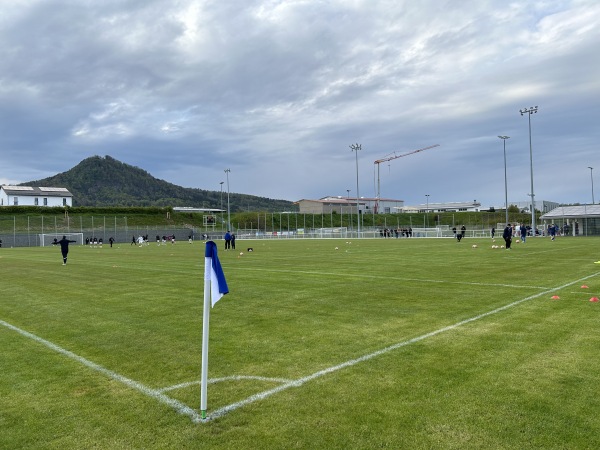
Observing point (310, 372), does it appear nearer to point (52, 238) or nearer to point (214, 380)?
point (214, 380)

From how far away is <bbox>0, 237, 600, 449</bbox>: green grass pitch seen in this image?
14.3ft

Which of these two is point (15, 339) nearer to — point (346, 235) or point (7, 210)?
point (346, 235)

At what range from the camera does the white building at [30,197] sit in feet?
366

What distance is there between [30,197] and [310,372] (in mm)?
126008

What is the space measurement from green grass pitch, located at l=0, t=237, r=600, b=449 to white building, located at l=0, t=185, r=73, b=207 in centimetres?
11676

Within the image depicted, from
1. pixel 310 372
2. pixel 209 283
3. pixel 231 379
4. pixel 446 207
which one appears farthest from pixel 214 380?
pixel 446 207

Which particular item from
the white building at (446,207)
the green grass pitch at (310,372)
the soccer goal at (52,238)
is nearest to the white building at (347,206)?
the white building at (446,207)

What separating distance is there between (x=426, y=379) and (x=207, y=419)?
2661mm

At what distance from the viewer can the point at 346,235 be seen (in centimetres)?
7362

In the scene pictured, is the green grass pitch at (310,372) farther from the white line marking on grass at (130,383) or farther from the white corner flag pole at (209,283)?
the white corner flag pole at (209,283)

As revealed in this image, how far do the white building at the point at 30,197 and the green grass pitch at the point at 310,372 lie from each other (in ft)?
383

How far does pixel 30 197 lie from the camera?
4446 inches

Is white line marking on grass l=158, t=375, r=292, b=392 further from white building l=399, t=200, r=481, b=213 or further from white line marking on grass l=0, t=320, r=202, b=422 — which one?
white building l=399, t=200, r=481, b=213

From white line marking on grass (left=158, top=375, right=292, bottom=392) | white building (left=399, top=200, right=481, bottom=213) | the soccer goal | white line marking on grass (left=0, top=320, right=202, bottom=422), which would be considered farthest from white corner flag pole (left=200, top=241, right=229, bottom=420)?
white building (left=399, top=200, right=481, bottom=213)
